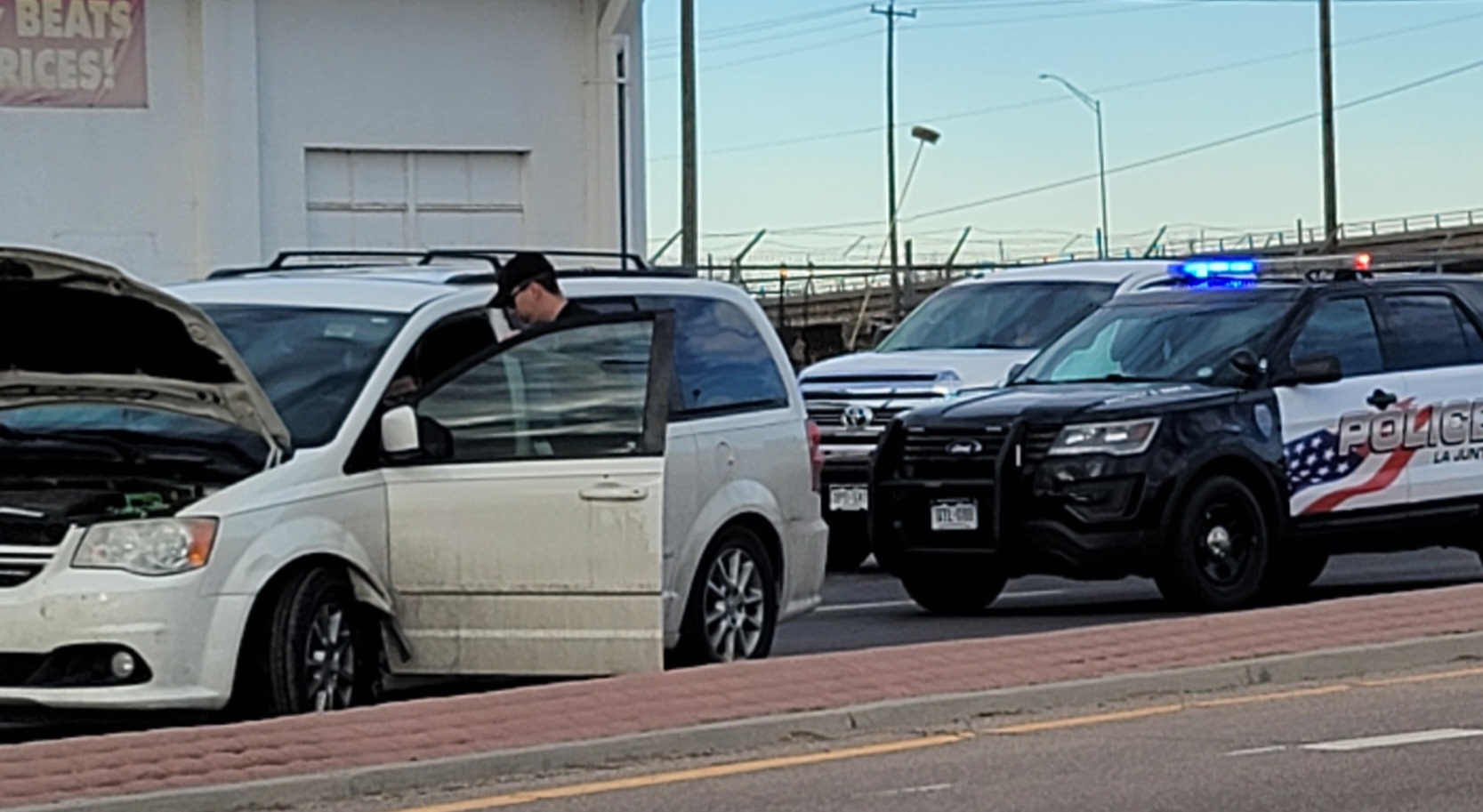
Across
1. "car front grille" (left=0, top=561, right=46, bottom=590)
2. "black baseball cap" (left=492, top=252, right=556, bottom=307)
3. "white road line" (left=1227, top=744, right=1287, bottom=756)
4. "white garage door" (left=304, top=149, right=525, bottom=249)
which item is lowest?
"white road line" (left=1227, top=744, right=1287, bottom=756)

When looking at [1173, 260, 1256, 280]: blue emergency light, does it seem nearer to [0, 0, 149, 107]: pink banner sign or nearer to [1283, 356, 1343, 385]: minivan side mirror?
[1283, 356, 1343, 385]: minivan side mirror

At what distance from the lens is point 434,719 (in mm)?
10367

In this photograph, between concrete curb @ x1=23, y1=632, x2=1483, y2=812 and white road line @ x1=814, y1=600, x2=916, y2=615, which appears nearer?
concrete curb @ x1=23, y1=632, x2=1483, y2=812

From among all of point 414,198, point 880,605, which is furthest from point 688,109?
point 880,605

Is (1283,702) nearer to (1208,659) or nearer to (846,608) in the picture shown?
(1208,659)

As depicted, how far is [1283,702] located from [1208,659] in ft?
2.22

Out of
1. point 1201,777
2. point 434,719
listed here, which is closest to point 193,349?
point 434,719

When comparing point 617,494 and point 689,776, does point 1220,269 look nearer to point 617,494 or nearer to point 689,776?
point 617,494

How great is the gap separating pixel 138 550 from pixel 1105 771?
3572mm

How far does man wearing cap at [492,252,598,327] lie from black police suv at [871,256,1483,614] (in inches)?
160

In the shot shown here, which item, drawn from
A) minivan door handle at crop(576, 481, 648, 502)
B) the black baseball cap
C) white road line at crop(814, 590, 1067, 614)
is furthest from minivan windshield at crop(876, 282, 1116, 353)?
minivan door handle at crop(576, 481, 648, 502)

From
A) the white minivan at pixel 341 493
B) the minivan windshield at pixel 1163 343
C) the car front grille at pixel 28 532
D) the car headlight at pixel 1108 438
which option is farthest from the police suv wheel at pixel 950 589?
the car front grille at pixel 28 532

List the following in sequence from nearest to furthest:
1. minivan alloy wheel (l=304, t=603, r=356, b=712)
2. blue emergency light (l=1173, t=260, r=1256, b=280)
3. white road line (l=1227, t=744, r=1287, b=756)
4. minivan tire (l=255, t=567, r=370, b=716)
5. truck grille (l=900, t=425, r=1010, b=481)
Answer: white road line (l=1227, t=744, r=1287, b=756) → minivan tire (l=255, t=567, r=370, b=716) → minivan alloy wheel (l=304, t=603, r=356, b=712) → truck grille (l=900, t=425, r=1010, b=481) → blue emergency light (l=1173, t=260, r=1256, b=280)

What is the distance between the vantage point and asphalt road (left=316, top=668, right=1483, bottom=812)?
9.20 meters
